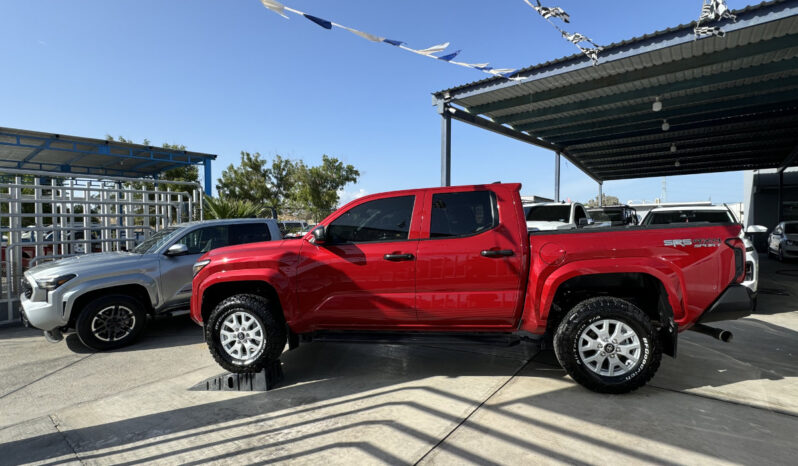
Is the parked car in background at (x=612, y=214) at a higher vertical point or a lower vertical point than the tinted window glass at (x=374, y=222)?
higher

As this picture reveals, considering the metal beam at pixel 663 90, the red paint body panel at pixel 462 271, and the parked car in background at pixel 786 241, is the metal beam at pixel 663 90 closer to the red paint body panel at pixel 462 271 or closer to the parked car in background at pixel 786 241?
the parked car in background at pixel 786 241

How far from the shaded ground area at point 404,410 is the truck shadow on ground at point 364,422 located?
0.04 feet

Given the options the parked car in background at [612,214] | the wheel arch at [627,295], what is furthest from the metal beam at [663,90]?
the wheel arch at [627,295]

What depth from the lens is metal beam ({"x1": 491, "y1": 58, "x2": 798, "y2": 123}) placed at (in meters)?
8.32

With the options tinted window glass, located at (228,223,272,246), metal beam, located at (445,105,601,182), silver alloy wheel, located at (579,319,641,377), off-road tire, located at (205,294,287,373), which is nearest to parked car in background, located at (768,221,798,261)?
metal beam, located at (445,105,601,182)

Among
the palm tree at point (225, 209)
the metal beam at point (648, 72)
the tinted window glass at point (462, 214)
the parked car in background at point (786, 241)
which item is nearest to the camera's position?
the tinted window glass at point (462, 214)

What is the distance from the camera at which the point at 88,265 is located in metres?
5.27

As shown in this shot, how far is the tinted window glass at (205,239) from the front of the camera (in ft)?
20.1

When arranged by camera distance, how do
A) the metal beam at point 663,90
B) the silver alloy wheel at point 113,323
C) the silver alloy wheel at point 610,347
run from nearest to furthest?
1. the silver alloy wheel at point 610,347
2. the silver alloy wheel at point 113,323
3. the metal beam at point 663,90

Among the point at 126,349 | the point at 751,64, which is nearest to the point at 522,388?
the point at 126,349

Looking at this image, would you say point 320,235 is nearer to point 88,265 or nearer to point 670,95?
point 88,265

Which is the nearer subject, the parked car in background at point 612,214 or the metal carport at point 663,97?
the metal carport at point 663,97

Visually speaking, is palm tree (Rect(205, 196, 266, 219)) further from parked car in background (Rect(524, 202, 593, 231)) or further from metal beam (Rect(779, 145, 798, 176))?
metal beam (Rect(779, 145, 798, 176))

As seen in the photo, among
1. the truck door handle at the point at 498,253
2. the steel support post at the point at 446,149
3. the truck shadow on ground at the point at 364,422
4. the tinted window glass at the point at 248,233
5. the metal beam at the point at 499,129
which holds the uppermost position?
the metal beam at the point at 499,129
